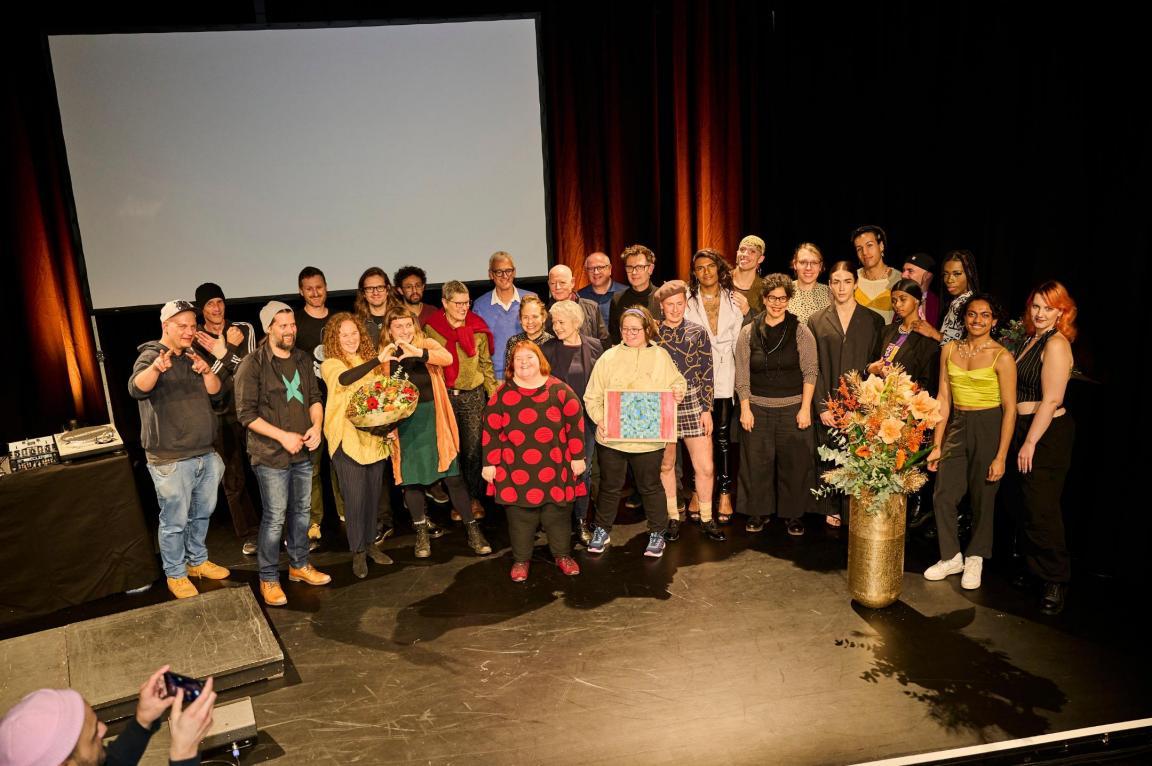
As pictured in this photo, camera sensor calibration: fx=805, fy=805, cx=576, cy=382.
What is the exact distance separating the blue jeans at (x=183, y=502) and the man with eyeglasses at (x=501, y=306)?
177 cm

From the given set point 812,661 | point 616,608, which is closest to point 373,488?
point 616,608

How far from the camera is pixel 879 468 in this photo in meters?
3.77

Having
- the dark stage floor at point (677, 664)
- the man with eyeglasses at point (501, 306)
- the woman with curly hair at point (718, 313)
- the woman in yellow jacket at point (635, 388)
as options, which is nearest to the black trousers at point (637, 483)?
the woman in yellow jacket at point (635, 388)

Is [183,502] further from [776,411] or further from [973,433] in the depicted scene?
[973,433]

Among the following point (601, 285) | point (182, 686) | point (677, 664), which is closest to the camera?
point (182, 686)

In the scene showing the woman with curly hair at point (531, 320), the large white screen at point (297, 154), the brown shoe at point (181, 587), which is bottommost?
the brown shoe at point (181, 587)

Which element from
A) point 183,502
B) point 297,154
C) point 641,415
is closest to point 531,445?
point 641,415

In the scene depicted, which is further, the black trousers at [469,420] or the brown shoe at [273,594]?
the black trousers at [469,420]

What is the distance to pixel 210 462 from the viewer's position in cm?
429

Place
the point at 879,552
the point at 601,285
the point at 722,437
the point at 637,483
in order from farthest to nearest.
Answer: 1. the point at 601,285
2. the point at 722,437
3. the point at 637,483
4. the point at 879,552

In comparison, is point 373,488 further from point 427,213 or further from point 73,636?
point 427,213

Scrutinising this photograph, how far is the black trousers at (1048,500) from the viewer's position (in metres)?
3.88

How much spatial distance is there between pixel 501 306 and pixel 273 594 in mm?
2226

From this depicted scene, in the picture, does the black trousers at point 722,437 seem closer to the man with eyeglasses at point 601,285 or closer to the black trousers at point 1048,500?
the man with eyeglasses at point 601,285
